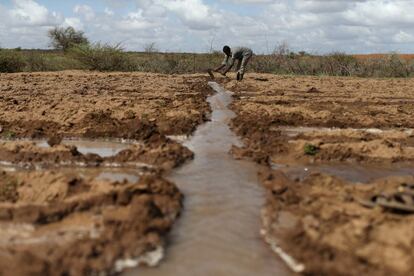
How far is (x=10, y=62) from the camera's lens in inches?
1094

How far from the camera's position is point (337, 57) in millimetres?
31594

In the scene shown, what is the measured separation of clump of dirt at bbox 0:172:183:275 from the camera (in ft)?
12.6

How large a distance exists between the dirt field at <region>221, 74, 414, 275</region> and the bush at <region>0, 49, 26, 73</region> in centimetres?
1801

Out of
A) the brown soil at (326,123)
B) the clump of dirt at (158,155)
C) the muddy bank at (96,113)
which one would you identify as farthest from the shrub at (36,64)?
the clump of dirt at (158,155)

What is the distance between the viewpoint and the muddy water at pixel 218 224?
4.04 m

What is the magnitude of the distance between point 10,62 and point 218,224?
26.4 meters

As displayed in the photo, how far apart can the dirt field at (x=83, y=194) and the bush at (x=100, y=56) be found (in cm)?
1838

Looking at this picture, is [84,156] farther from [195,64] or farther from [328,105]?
[195,64]

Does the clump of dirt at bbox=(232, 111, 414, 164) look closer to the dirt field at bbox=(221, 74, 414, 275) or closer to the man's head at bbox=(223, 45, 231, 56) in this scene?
the dirt field at bbox=(221, 74, 414, 275)

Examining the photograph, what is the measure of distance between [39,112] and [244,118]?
4.71 meters

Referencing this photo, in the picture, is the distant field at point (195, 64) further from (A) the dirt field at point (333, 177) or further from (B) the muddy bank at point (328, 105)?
(A) the dirt field at point (333, 177)

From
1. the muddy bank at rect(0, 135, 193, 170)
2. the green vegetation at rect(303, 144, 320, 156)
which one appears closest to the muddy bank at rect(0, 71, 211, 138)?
the muddy bank at rect(0, 135, 193, 170)

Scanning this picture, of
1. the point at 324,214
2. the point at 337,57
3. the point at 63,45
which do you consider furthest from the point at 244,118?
the point at 63,45

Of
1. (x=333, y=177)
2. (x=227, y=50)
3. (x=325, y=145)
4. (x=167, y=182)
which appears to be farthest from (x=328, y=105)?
(x=167, y=182)
